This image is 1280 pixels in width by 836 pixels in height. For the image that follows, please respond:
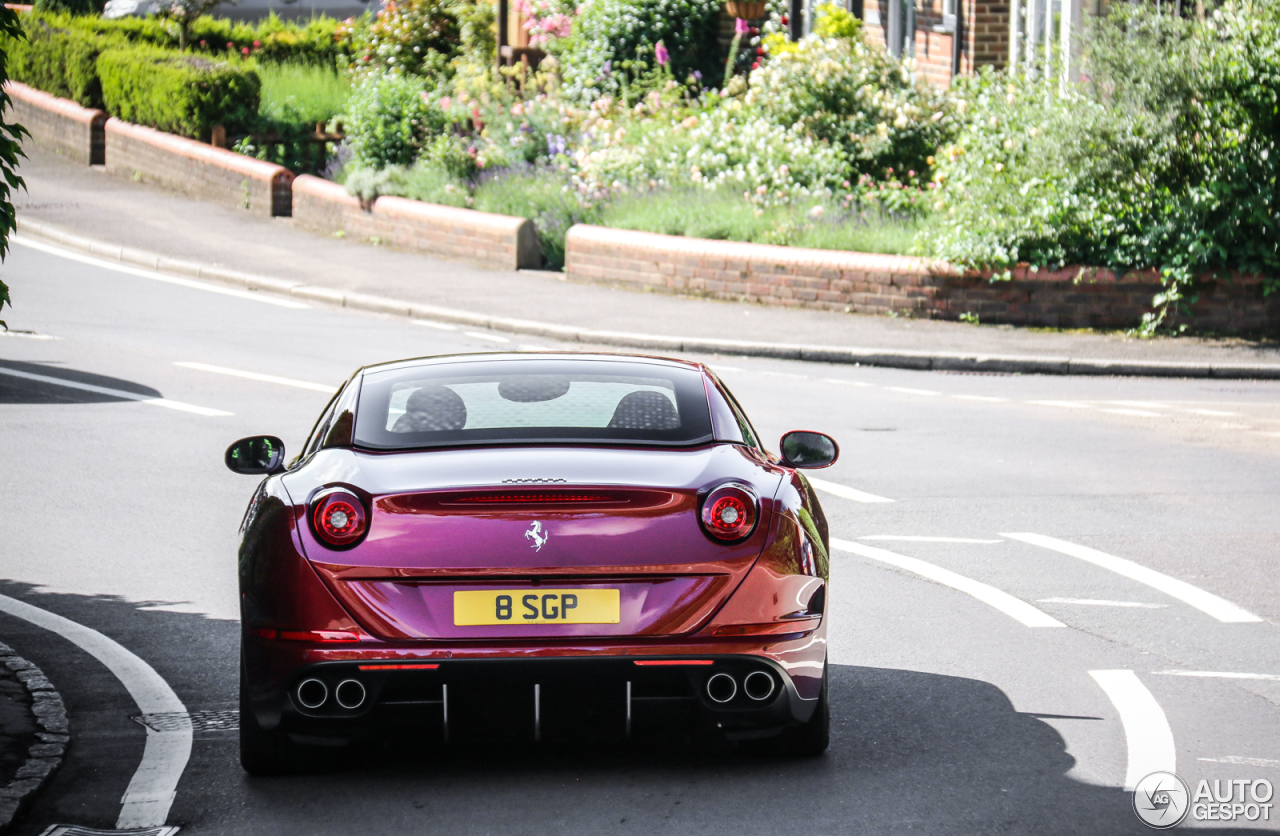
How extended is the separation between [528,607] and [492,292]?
15.7 m

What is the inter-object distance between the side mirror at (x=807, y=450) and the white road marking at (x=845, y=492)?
4.18 m

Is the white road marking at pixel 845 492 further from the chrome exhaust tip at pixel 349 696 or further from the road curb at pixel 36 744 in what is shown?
the chrome exhaust tip at pixel 349 696

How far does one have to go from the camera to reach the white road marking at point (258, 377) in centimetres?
1477

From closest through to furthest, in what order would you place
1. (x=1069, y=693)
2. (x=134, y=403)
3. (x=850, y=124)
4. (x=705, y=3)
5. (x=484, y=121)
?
(x=1069, y=693), (x=134, y=403), (x=850, y=124), (x=484, y=121), (x=705, y=3)

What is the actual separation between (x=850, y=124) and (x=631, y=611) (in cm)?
1763

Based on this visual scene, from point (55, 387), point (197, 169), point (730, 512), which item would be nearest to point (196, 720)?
point (730, 512)

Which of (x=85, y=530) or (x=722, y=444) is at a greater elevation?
(x=722, y=444)

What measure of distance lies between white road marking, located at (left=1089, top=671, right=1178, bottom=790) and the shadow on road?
370 inches

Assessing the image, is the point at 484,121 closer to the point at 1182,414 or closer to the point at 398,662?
the point at 1182,414

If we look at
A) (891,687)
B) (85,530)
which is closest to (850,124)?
(85,530)

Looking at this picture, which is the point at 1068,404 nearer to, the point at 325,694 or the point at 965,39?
the point at 965,39

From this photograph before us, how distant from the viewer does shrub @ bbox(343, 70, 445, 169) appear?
25391mm

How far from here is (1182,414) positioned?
14.3 meters

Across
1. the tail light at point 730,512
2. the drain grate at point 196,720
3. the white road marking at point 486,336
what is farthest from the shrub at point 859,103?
the tail light at point 730,512
